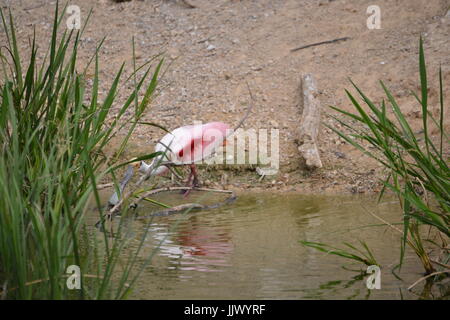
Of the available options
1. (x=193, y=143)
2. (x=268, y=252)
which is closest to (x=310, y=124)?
(x=193, y=143)

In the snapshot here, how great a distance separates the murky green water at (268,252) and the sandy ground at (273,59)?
0.91 meters

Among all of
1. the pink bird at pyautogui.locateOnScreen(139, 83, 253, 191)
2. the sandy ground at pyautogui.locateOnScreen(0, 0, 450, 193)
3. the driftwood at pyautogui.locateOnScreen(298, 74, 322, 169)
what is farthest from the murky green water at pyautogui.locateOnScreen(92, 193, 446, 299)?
the sandy ground at pyautogui.locateOnScreen(0, 0, 450, 193)

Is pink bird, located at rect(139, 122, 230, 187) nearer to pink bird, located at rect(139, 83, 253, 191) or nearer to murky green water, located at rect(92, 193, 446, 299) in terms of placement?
pink bird, located at rect(139, 83, 253, 191)

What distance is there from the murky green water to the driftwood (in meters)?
0.60

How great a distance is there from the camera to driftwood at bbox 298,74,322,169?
6.85 m

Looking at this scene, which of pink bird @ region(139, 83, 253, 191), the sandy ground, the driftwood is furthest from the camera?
the sandy ground

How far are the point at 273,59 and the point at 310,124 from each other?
1859 millimetres

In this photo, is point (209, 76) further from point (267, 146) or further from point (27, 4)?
point (27, 4)

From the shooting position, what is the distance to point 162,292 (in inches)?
146

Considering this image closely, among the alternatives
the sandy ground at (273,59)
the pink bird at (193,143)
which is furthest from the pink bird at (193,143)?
the sandy ground at (273,59)

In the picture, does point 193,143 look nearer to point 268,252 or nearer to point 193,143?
point 193,143

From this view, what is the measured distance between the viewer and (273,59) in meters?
8.93

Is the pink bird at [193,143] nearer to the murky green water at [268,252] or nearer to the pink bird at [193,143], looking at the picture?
the pink bird at [193,143]
